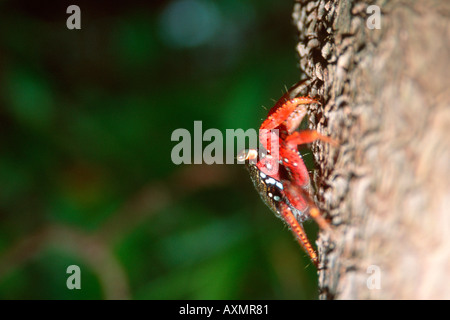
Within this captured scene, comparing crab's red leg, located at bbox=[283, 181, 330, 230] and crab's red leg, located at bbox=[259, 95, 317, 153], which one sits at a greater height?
crab's red leg, located at bbox=[259, 95, 317, 153]

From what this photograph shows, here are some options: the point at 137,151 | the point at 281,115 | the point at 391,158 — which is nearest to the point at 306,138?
the point at 281,115

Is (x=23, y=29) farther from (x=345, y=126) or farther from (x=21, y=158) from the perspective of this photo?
(x=345, y=126)

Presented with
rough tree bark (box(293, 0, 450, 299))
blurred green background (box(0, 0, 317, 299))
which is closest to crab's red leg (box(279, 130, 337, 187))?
rough tree bark (box(293, 0, 450, 299))

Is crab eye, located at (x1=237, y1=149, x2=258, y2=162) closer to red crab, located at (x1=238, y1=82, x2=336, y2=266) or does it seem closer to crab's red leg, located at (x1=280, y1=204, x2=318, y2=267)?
red crab, located at (x1=238, y1=82, x2=336, y2=266)

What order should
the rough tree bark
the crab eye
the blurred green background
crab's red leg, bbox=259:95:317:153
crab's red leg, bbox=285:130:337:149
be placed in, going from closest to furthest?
1. the rough tree bark
2. crab's red leg, bbox=285:130:337:149
3. crab's red leg, bbox=259:95:317:153
4. the crab eye
5. the blurred green background

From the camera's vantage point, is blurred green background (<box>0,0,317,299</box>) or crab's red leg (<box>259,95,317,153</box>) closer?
crab's red leg (<box>259,95,317,153</box>)

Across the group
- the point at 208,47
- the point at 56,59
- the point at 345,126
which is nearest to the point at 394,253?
the point at 345,126

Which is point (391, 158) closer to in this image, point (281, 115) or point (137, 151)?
point (281, 115)
